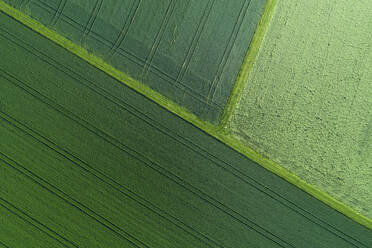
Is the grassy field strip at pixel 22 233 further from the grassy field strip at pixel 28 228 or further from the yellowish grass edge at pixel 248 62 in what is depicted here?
the yellowish grass edge at pixel 248 62

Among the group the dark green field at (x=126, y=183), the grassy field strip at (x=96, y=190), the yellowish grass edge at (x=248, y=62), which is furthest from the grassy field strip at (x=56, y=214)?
the yellowish grass edge at (x=248, y=62)

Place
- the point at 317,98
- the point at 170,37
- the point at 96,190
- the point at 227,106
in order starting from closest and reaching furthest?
the point at 96,190 → the point at 227,106 → the point at 317,98 → the point at 170,37

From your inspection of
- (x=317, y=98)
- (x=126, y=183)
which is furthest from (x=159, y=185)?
(x=317, y=98)

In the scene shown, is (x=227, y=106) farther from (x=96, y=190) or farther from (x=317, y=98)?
(x=96, y=190)

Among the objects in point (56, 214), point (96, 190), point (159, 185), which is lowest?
point (56, 214)

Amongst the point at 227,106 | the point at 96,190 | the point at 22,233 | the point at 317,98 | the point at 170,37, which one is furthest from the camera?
the point at 170,37

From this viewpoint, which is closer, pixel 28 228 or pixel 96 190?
pixel 28 228
